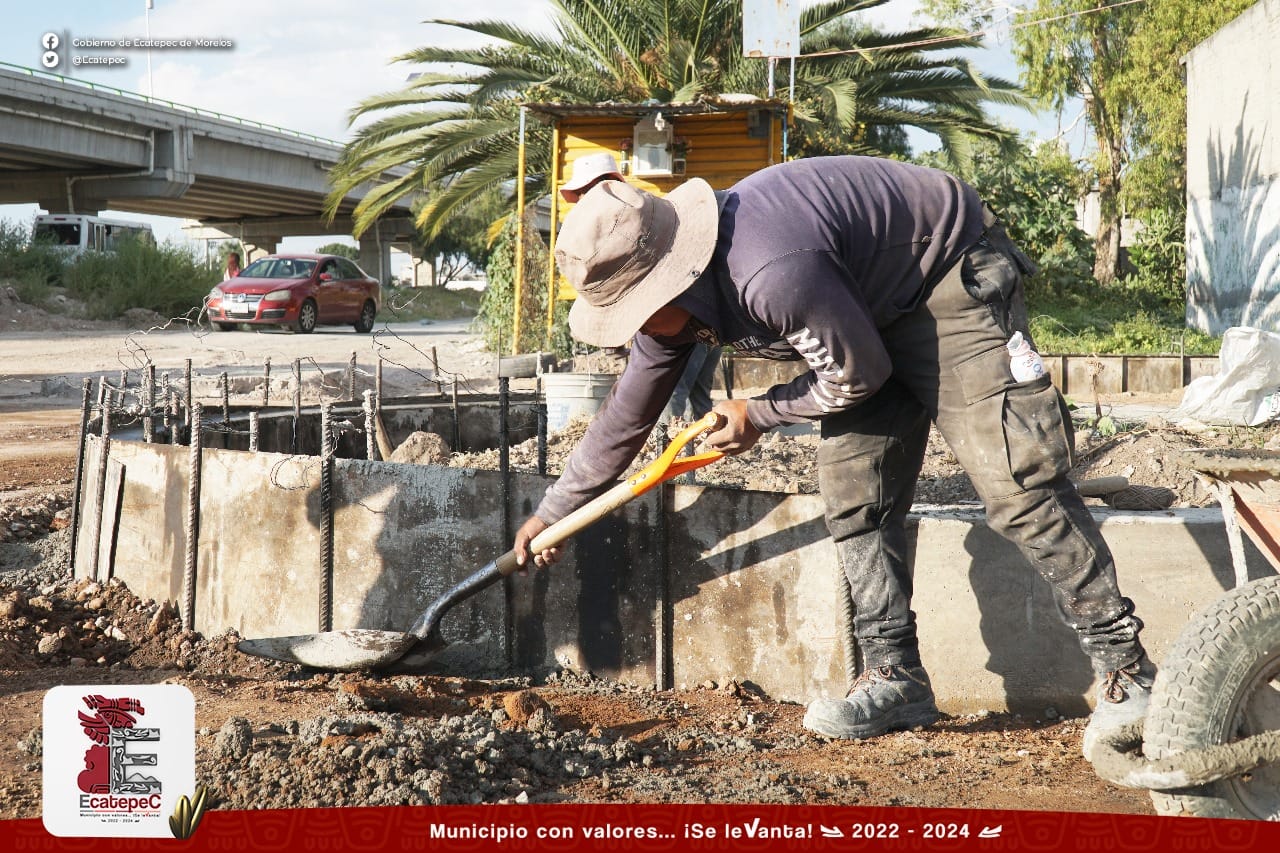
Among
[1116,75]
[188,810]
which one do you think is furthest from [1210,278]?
[188,810]

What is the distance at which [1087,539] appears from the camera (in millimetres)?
2766

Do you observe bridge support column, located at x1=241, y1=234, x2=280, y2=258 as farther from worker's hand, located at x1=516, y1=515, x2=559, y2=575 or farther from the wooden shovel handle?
the wooden shovel handle

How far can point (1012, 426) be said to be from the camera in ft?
9.02

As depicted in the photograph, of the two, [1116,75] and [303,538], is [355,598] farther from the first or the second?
[1116,75]

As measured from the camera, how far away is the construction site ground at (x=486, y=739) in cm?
277

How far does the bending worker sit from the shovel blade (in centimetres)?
137

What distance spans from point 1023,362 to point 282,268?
19.2m

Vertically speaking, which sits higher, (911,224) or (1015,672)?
(911,224)

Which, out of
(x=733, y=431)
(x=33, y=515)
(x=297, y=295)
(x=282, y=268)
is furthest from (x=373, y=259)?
(x=733, y=431)

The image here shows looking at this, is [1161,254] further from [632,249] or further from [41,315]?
[632,249]

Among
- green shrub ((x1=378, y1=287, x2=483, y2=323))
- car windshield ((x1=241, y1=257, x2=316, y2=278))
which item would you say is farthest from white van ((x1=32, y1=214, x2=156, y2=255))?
car windshield ((x1=241, y1=257, x2=316, y2=278))

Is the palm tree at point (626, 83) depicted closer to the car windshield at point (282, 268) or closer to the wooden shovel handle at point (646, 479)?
the car windshield at point (282, 268)

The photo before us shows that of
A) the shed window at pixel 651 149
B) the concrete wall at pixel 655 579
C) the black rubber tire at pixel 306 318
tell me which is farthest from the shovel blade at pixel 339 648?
the black rubber tire at pixel 306 318

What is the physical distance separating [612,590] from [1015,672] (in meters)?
1.29
